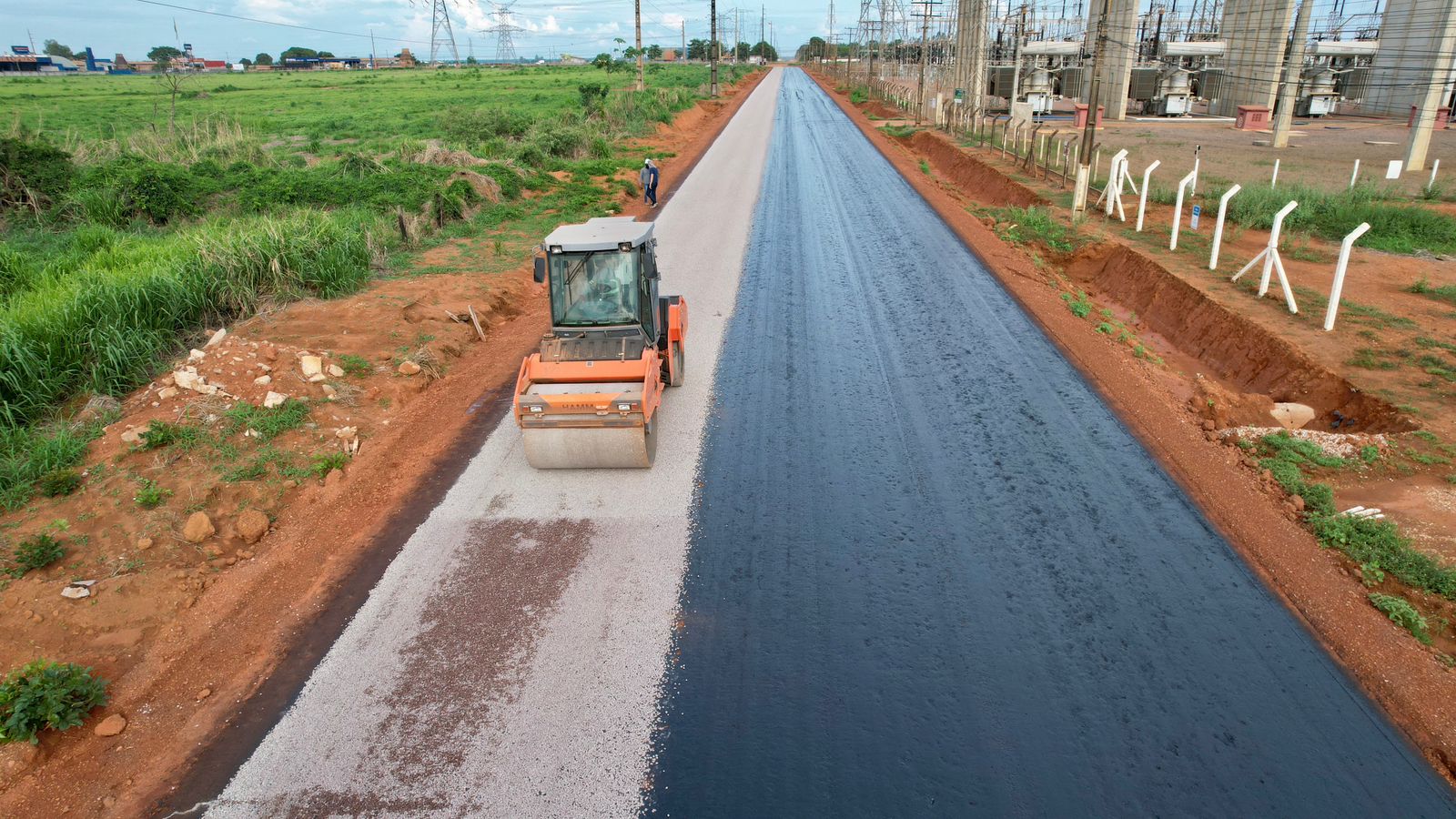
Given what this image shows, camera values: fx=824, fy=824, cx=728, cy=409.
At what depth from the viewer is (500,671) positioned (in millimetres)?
6004

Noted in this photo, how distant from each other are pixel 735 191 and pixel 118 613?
19600mm

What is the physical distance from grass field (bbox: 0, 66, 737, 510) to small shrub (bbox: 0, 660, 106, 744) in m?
2.96

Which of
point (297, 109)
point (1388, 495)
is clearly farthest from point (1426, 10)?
point (297, 109)

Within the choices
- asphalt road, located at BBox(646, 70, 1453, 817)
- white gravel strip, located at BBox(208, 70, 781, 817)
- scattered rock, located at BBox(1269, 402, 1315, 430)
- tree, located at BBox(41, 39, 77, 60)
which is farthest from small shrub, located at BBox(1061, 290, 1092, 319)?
tree, located at BBox(41, 39, 77, 60)

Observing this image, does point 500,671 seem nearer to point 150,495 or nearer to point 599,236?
point 150,495

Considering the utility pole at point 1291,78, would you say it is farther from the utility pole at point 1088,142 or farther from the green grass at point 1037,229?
the green grass at point 1037,229

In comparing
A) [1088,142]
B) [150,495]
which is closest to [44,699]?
[150,495]

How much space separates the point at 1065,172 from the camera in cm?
2355

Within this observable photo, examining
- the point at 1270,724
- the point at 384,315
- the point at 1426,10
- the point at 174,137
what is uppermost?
the point at 1426,10

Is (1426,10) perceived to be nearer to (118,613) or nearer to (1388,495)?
(1388,495)

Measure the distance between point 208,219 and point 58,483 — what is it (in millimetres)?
11743

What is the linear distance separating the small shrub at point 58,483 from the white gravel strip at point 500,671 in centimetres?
343

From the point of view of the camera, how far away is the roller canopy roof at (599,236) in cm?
866

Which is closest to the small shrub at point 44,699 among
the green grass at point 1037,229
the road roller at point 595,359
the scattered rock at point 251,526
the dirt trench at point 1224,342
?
the scattered rock at point 251,526
